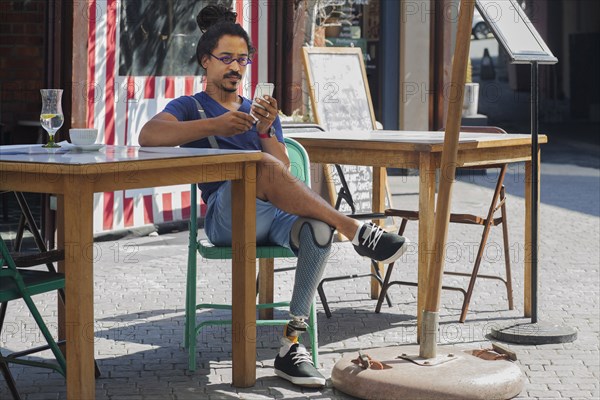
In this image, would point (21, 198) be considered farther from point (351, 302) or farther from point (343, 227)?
point (351, 302)

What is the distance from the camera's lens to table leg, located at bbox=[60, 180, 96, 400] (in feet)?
13.0

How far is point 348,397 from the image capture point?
4699mm

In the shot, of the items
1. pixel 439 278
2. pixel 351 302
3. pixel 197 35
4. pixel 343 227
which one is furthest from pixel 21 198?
pixel 197 35

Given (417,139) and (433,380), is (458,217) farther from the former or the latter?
(433,380)

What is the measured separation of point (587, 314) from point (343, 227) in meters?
2.12

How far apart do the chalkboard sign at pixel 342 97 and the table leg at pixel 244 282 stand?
3.13 metres

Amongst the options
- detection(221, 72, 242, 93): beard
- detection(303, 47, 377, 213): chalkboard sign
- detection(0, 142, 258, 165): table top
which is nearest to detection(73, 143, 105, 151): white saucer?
detection(0, 142, 258, 165): table top

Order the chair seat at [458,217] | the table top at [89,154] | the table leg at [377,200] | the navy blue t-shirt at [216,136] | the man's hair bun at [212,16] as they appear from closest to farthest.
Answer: the table top at [89,154] < the navy blue t-shirt at [216,136] < the man's hair bun at [212,16] < the chair seat at [458,217] < the table leg at [377,200]

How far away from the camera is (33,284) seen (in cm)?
431

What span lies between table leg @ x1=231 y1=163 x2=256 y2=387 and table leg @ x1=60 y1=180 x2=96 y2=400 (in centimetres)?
84

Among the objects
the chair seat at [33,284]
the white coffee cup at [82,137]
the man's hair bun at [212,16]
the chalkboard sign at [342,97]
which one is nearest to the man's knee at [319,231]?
the white coffee cup at [82,137]

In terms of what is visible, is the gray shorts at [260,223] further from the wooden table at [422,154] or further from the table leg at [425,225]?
the table leg at [425,225]

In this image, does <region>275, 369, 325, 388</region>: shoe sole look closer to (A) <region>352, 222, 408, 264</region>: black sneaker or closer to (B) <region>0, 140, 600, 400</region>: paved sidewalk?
(B) <region>0, 140, 600, 400</region>: paved sidewalk

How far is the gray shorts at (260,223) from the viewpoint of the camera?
197 inches
